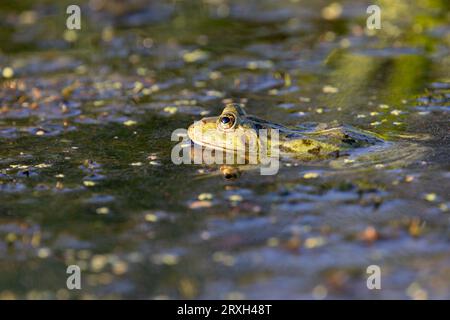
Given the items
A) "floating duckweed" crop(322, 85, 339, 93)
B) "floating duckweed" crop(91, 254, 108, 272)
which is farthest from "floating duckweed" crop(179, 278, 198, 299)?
"floating duckweed" crop(322, 85, 339, 93)

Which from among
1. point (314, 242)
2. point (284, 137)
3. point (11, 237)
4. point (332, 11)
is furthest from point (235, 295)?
point (332, 11)

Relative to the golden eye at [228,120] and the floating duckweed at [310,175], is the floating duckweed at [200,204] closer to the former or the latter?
the floating duckweed at [310,175]

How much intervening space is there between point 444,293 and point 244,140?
354cm

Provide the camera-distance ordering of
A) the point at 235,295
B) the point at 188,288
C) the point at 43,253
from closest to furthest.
A: the point at 235,295 → the point at 188,288 → the point at 43,253

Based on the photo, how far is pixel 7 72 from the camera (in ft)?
44.1

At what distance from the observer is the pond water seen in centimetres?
628

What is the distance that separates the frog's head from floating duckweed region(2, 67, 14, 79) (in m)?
5.82

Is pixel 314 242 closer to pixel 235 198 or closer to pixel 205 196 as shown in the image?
pixel 235 198

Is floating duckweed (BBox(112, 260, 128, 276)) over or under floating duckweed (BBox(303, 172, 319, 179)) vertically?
under

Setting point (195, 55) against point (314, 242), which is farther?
point (195, 55)

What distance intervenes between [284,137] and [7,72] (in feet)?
23.3

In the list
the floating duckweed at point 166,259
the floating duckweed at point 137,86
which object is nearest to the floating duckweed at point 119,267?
the floating duckweed at point 166,259

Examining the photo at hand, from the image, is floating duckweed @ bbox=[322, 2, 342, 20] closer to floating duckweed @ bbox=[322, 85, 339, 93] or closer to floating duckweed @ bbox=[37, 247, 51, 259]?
floating duckweed @ bbox=[322, 85, 339, 93]
